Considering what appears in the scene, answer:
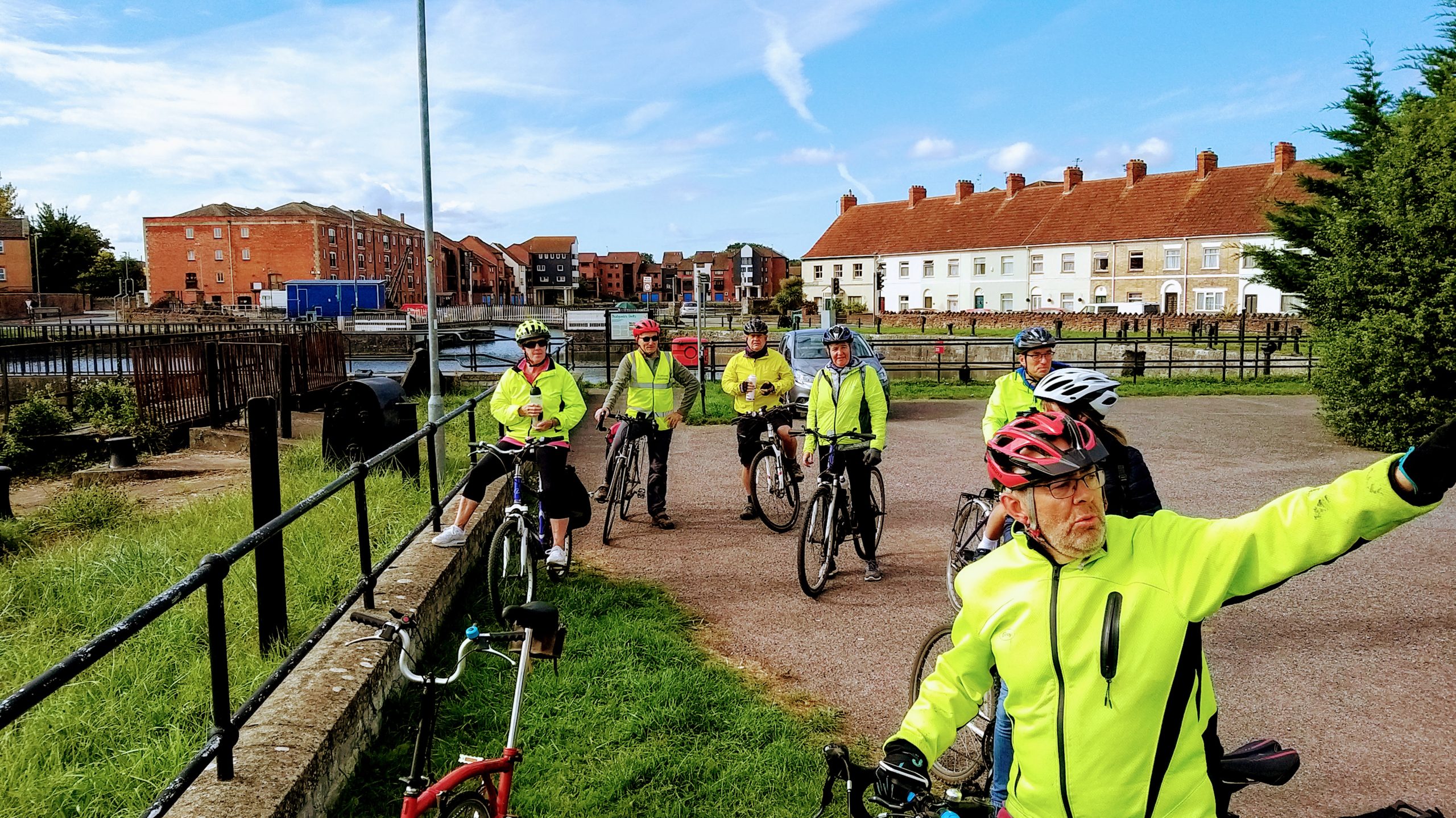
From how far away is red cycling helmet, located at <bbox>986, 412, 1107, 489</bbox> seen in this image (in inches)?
88.9

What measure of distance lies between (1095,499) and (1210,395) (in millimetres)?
22151

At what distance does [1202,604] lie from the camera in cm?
212

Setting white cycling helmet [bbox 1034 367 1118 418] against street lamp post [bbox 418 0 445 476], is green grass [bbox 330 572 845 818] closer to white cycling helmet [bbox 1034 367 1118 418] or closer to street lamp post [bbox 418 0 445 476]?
white cycling helmet [bbox 1034 367 1118 418]

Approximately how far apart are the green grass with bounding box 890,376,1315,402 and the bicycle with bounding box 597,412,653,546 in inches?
478

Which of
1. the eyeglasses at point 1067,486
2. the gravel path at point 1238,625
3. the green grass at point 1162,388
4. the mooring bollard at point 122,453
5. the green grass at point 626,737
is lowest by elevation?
the gravel path at point 1238,625

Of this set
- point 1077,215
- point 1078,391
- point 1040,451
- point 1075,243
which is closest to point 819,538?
point 1078,391

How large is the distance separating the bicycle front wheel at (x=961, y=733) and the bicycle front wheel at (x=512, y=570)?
8.86 feet

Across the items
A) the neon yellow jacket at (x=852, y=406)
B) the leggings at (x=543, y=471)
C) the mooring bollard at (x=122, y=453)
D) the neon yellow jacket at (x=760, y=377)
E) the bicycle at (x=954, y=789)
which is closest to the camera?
the bicycle at (x=954, y=789)

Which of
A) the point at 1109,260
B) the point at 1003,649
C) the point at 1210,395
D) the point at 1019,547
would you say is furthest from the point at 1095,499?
the point at 1109,260

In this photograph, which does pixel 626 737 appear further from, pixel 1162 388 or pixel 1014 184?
pixel 1014 184

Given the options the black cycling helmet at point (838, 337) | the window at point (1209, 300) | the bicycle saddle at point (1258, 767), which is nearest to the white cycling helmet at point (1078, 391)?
the bicycle saddle at point (1258, 767)

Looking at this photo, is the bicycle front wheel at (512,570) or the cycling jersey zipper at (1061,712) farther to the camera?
the bicycle front wheel at (512,570)

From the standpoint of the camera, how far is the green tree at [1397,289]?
529 inches

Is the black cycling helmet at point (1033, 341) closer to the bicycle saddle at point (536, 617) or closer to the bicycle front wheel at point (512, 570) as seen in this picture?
the bicycle front wheel at point (512, 570)
